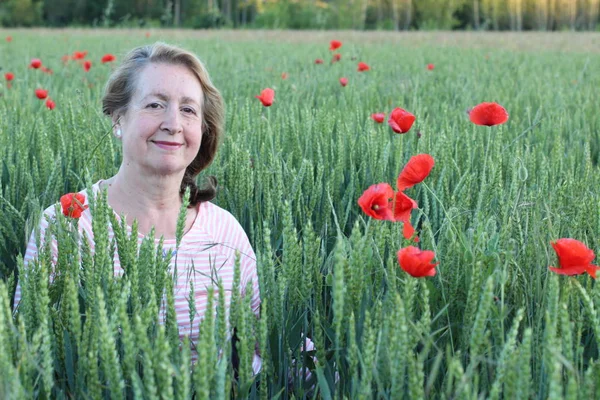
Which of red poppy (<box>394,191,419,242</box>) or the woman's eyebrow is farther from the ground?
the woman's eyebrow

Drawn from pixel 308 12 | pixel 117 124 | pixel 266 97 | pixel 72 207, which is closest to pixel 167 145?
pixel 117 124

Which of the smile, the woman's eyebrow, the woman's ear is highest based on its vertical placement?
the woman's eyebrow

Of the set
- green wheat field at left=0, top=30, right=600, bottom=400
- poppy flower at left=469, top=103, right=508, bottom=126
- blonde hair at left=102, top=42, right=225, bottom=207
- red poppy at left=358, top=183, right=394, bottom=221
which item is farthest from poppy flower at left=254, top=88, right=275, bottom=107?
red poppy at left=358, top=183, right=394, bottom=221

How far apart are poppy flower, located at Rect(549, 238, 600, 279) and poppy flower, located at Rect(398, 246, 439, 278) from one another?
6.8 inches

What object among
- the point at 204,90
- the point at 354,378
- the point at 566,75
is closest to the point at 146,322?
the point at 354,378

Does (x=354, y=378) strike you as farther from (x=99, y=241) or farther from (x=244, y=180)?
(x=244, y=180)

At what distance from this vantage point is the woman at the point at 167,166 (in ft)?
5.40

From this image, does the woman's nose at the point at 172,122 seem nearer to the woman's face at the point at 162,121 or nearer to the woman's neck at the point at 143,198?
the woman's face at the point at 162,121

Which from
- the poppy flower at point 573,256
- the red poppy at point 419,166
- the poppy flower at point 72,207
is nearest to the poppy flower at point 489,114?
the red poppy at point 419,166

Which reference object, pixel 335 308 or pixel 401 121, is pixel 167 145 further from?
pixel 335 308

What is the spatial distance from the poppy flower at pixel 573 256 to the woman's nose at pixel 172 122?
942 millimetres

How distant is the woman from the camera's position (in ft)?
5.40

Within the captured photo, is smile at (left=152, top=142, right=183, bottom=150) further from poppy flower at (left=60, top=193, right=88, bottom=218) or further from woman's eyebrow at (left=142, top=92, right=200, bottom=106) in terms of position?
poppy flower at (left=60, top=193, right=88, bottom=218)

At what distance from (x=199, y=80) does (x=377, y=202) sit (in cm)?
89
